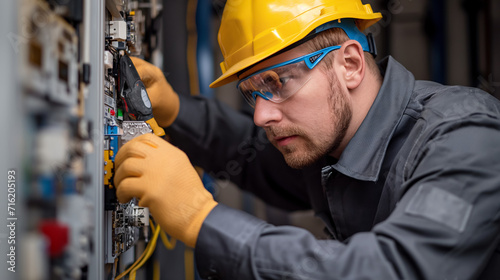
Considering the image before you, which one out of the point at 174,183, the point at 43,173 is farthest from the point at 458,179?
the point at 43,173

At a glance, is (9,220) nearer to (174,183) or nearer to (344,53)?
(174,183)

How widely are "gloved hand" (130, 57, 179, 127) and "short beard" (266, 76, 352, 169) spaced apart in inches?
18.1

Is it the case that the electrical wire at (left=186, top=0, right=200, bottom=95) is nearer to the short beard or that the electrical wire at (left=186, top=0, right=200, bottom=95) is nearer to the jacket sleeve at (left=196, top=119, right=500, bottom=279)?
the short beard

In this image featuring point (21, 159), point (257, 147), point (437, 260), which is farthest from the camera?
point (257, 147)

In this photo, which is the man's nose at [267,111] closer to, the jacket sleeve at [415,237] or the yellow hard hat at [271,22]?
the yellow hard hat at [271,22]

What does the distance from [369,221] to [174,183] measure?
0.65m

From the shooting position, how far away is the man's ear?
113cm

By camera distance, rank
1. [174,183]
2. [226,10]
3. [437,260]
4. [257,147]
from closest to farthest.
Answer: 1. [437,260]
2. [174,183]
3. [226,10]
4. [257,147]

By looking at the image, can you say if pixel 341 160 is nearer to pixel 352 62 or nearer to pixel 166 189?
pixel 352 62

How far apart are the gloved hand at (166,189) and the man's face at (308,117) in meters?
0.31

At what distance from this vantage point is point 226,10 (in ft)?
3.93

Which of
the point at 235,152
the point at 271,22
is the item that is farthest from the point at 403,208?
the point at 235,152

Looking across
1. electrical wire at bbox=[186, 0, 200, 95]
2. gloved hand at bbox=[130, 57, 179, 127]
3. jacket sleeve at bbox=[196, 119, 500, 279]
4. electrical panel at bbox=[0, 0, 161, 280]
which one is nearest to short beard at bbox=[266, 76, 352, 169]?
jacket sleeve at bbox=[196, 119, 500, 279]

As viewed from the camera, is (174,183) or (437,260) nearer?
(437,260)
